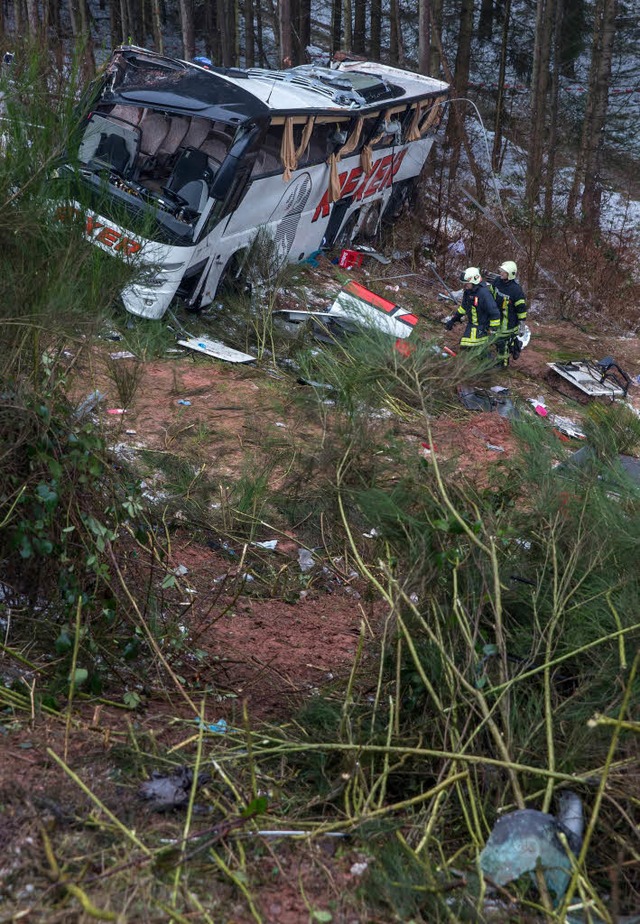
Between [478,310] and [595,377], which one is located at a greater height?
[478,310]

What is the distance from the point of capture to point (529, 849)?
2.59 m

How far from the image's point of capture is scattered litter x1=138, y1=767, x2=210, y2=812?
280 centimetres

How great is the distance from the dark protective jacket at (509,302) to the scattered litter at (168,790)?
343 inches

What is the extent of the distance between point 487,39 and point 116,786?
25636 mm

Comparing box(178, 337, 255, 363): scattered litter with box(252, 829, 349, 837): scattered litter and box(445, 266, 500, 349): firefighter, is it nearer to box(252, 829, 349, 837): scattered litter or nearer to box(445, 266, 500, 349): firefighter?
box(445, 266, 500, 349): firefighter

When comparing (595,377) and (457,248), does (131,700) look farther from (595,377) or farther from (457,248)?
(457,248)

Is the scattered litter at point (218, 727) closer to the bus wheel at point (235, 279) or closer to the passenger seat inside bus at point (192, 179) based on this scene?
the passenger seat inside bus at point (192, 179)

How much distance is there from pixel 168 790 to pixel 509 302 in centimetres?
905

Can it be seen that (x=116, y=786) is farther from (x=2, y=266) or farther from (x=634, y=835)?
(x=2, y=266)

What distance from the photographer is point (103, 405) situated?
462 cm

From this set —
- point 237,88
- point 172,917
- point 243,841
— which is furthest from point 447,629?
point 237,88

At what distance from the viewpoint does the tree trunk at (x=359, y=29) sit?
23391 mm

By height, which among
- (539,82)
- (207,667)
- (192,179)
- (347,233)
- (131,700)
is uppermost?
(192,179)

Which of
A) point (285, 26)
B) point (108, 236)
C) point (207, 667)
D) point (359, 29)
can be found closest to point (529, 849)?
point (207, 667)
